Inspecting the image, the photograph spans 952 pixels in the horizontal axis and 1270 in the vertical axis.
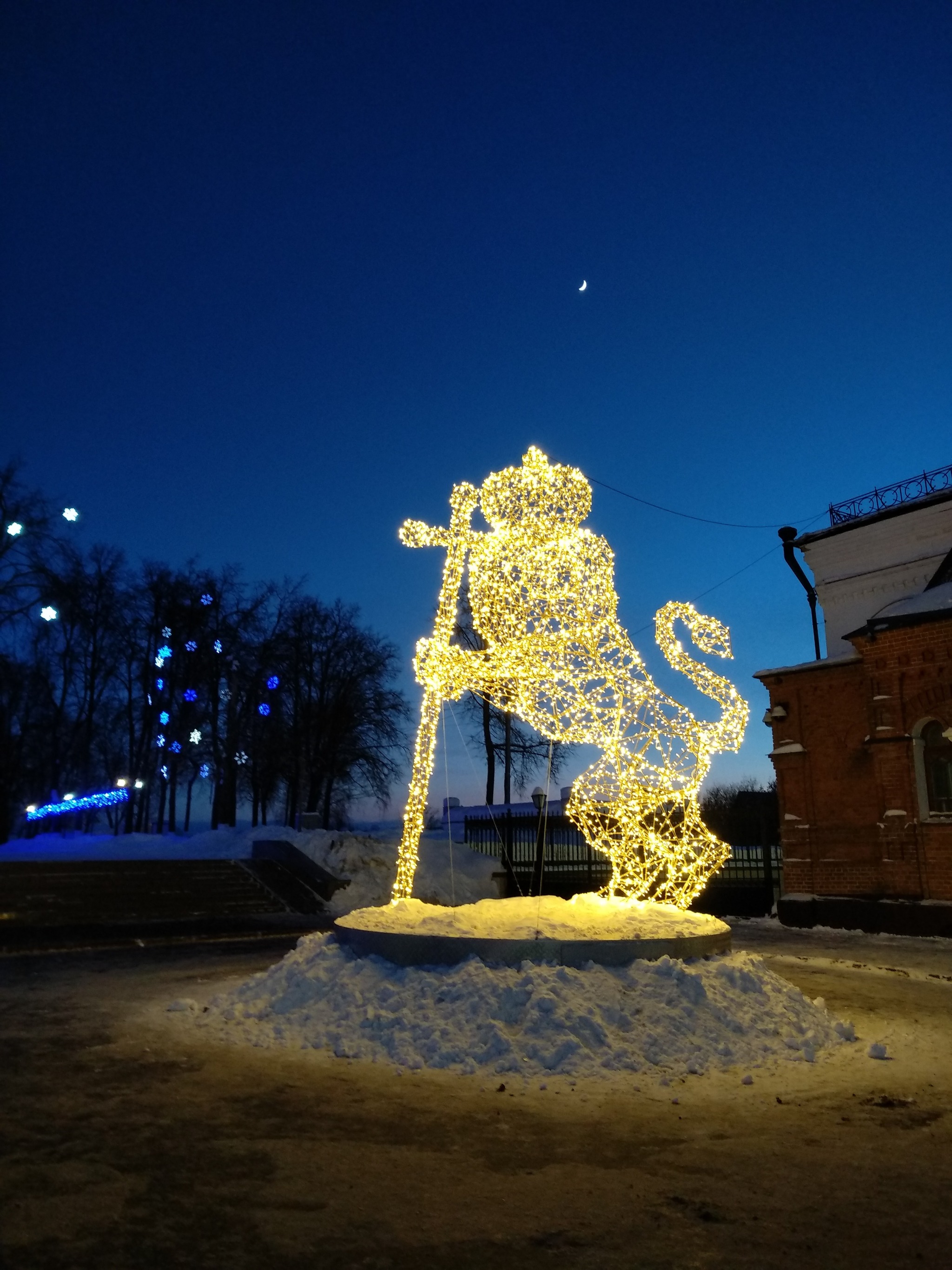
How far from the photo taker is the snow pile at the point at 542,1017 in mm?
6375

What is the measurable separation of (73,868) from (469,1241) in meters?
17.2

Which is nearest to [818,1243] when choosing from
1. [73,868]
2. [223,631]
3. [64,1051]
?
[64,1051]

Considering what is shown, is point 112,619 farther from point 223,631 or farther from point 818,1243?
point 818,1243

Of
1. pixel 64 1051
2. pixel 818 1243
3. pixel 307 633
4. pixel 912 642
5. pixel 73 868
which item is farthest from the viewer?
pixel 307 633

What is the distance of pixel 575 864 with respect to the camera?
22922mm

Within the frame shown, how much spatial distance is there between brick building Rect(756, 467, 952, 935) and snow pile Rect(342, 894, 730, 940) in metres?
8.40

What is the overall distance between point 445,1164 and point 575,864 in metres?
19.0

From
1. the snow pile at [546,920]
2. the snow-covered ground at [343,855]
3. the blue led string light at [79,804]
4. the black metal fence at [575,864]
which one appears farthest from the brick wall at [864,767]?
the blue led string light at [79,804]

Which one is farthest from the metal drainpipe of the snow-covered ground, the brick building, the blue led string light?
the blue led string light

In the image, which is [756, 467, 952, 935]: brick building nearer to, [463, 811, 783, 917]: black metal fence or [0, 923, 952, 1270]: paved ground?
[463, 811, 783, 917]: black metal fence

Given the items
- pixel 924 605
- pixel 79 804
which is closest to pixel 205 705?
pixel 79 804

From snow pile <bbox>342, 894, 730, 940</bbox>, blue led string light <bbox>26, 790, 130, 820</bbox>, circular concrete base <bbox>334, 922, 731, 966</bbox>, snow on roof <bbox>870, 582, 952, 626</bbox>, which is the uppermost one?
snow on roof <bbox>870, 582, 952, 626</bbox>

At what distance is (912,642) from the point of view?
16.0m

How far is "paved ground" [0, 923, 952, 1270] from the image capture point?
3475 mm
